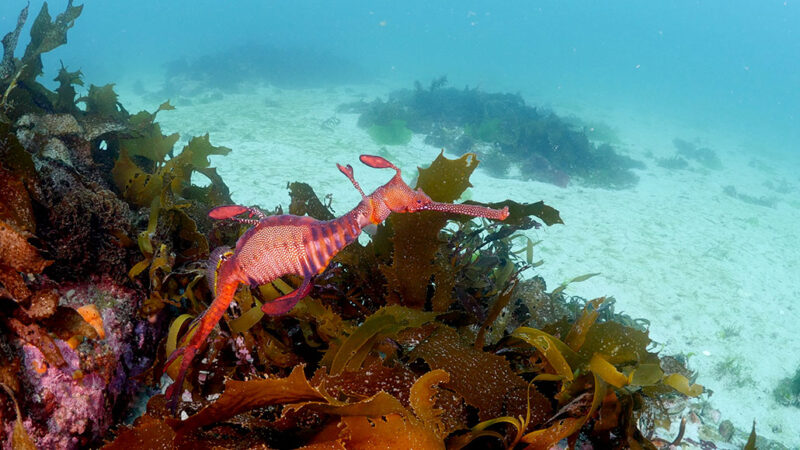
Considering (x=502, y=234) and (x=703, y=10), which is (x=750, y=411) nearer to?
(x=502, y=234)

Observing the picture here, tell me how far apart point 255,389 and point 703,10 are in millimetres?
168502

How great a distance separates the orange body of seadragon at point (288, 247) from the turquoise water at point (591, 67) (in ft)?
17.7

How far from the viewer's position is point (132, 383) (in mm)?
1560

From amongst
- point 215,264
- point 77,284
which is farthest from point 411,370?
point 77,284

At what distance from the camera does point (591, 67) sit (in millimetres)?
63781

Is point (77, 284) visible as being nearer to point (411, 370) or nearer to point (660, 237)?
point (411, 370)

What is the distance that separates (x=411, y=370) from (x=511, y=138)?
1409 cm

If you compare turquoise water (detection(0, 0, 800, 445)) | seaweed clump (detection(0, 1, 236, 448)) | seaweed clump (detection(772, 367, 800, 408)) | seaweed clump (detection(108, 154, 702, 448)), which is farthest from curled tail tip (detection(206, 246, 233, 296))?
seaweed clump (detection(772, 367, 800, 408))

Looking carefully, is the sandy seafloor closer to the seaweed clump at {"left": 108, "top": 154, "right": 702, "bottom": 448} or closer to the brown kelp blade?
the seaweed clump at {"left": 108, "top": 154, "right": 702, "bottom": 448}

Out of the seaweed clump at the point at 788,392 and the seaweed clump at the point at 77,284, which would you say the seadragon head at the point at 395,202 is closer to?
the seaweed clump at the point at 77,284

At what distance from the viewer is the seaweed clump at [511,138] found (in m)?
12.8

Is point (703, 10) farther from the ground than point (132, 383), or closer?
farther from the ground

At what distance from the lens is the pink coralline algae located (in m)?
1.25

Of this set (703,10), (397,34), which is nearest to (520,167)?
(397,34)
